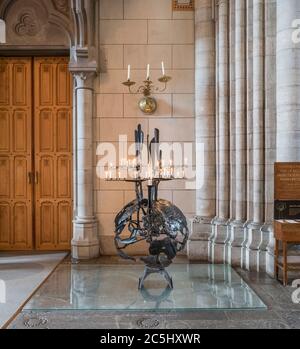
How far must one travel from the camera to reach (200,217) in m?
6.00

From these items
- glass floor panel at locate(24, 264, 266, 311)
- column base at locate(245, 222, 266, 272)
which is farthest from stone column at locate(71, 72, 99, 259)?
column base at locate(245, 222, 266, 272)

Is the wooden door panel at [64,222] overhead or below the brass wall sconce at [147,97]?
below

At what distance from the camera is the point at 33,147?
6.46m

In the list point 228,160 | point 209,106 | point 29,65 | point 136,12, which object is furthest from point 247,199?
point 29,65

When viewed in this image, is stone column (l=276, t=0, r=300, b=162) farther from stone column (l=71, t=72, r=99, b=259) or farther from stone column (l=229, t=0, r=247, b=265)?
stone column (l=71, t=72, r=99, b=259)

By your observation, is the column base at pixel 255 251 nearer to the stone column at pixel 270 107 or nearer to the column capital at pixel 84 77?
the stone column at pixel 270 107

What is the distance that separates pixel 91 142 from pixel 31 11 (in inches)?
89.1

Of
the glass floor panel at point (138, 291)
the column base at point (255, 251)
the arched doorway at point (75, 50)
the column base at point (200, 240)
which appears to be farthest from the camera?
the arched doorway at point (75, 50)

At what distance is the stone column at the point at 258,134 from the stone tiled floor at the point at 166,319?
1.37 metres

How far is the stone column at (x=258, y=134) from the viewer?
200 inches

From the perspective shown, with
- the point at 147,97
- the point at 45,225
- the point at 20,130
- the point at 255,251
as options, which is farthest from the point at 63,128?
the point at 255,251

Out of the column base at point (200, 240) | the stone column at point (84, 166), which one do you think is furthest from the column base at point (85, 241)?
the column base at point (200, 240)

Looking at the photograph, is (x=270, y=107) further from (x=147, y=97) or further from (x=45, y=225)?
(x=45, y=225)

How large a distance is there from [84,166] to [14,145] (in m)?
1.32
